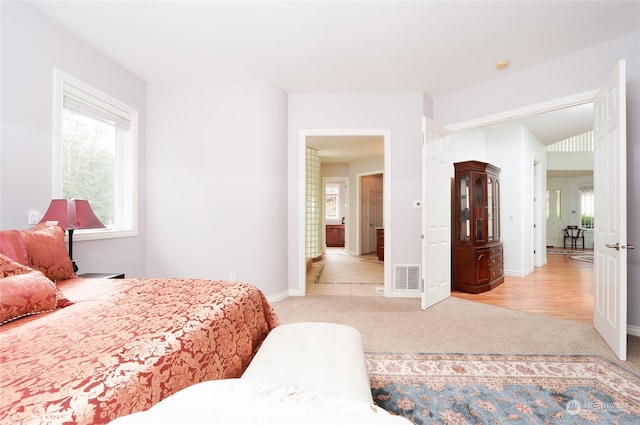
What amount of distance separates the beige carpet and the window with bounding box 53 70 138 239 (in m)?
2.17

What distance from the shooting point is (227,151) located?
3.51 m

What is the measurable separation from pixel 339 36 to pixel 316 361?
2645 millimetres

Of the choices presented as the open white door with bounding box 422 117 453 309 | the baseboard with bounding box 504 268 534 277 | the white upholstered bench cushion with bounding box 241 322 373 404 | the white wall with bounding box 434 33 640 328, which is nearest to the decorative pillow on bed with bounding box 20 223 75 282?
the white upholstered bench cushion with bounding box 241 322 373 404

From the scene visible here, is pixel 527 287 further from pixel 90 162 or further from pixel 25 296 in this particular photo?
pixel 90 162

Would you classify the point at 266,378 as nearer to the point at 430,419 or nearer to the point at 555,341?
the point at 430,419

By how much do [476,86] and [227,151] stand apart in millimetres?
3212

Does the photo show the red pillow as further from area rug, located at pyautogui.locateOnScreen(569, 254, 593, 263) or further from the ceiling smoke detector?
area rug, located at pyautogui.locateOnScreen(569, 254, 593, 263)

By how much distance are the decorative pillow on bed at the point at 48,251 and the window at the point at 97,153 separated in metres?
0.69

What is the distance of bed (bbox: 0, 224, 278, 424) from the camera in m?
0.72

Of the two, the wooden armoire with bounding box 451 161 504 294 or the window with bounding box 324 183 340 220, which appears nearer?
the wooden armoire with bounding box 451 161 504 294

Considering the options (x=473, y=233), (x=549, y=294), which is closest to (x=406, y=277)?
(x=473, y=233)

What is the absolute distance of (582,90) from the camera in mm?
2828

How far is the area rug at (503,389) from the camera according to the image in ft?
5.00

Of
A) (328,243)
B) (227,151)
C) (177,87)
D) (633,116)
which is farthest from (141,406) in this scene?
(328,243)
